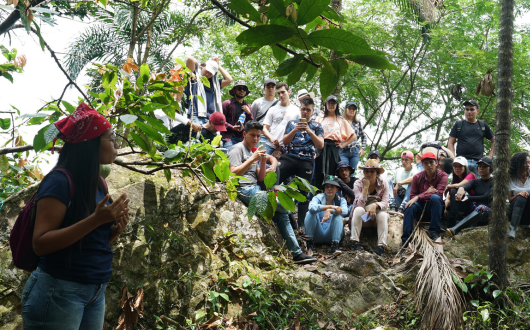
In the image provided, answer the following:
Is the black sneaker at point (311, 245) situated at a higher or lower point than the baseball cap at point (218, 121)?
lower

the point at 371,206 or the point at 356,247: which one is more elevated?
the point at 371,206

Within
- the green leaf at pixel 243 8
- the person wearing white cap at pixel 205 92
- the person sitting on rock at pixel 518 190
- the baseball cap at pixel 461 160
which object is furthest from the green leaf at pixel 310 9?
the baseball cap at pixel 461 160

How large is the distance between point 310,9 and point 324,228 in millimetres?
5289

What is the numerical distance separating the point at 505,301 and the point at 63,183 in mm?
4788

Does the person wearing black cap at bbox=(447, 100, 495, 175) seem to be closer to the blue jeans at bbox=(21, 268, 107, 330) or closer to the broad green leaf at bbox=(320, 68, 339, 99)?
the broad green leaf at bbox=(320, 68, 339, 99)

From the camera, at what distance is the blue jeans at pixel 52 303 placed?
71.8 inches

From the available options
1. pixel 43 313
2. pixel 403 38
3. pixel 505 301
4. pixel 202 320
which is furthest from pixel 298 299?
pixel 403 38

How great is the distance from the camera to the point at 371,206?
586 cm

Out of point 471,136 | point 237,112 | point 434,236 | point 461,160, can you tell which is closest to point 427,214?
point 434,236

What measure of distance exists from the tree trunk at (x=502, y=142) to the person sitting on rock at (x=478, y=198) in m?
1.36

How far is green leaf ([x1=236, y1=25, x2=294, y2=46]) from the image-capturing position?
1.07 meters

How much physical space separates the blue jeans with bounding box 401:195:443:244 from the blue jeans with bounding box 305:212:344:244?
A: 0.97m

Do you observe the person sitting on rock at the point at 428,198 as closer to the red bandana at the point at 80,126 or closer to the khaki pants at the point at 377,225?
the khaki pants at the point at 377,225

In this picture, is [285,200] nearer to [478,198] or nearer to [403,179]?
[478,198]
